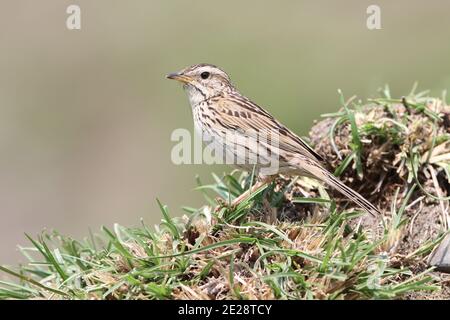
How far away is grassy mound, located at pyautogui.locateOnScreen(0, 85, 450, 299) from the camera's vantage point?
232 inches

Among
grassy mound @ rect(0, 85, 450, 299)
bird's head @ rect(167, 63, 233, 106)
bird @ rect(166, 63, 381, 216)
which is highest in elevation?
bird's head @ rect(167, 63, 233, 106)

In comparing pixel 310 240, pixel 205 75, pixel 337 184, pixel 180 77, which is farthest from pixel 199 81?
pixel 310 240

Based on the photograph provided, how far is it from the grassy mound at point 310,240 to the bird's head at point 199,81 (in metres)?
0.91

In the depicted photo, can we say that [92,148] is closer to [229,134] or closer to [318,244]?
[229,134]

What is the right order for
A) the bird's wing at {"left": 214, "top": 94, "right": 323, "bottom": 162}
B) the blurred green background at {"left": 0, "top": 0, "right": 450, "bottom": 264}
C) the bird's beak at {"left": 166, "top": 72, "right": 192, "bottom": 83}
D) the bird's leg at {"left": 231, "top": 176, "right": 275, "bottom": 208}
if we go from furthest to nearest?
Result: 1. the blurred green background at {"left": 0, "top": 0, "right": 450, "bottom": 264}
2. the bird's beak at {"left": 166, "top": 72, "right": 192, "bottom": 83}
3. the bird's wing at {"left": 214, "top": 94, "right": 323, "bottom": 162}
4. the bird's leg at {"left": 231, "top": 176, "right": 275, "bottom": 208}

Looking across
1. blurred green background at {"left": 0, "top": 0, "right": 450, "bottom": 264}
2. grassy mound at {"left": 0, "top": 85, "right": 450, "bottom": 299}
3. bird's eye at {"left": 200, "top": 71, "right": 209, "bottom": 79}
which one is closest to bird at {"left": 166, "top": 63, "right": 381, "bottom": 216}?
bird's eye at {"left": 200, "top": 71, "right": 209, "bottom": 79}

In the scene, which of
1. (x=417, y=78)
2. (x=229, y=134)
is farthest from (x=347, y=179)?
(x=417, y=78)

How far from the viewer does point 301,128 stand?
46.0 feet

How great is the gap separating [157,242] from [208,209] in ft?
2.14

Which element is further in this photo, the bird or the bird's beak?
the bird's beak

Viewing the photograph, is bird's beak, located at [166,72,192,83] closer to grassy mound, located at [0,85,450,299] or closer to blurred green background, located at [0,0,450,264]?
grassy mound, located at [0,85,450,299]

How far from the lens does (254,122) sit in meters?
8.02

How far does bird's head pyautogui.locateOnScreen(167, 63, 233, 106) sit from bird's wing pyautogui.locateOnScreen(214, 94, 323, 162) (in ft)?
0.57

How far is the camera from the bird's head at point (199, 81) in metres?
8.48
